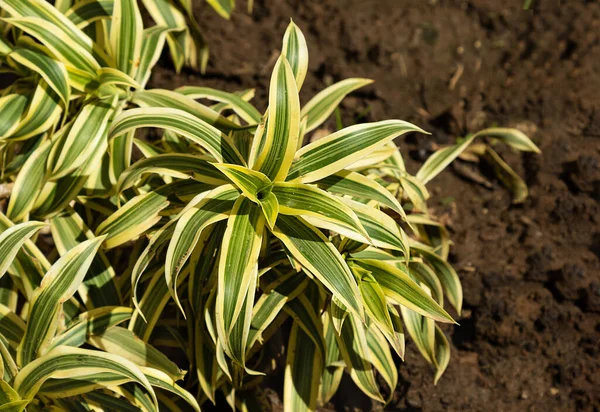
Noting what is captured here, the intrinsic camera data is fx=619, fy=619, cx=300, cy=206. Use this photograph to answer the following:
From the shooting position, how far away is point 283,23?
3.15 metres

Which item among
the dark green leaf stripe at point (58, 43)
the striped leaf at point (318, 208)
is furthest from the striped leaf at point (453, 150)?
the dark green leaf stripe at point (58, 43)

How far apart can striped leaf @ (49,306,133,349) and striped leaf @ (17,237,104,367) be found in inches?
2.6

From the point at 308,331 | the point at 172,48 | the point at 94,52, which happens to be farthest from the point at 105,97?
the point at 308,331

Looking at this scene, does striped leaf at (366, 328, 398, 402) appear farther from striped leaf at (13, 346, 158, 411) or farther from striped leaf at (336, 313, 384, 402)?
striped leaf at (13, 346, 158, 411)

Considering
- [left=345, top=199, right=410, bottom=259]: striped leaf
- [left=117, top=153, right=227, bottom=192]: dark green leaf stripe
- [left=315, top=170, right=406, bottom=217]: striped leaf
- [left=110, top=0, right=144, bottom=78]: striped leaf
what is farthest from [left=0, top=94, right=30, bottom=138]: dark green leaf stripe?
[left=345, top=199, right=410, bottom=259]: striped leaf

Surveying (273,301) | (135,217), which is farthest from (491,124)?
(135,217)

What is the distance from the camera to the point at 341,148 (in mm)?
1658

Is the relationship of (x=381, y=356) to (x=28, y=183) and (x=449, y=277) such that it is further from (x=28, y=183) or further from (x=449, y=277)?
(x=28, y=183)

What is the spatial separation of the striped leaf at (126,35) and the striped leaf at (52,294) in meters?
0.66

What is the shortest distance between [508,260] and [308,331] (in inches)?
41.6

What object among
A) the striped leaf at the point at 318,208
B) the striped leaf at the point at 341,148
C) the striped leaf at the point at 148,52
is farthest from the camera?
the striped leaf at the point at 148,52

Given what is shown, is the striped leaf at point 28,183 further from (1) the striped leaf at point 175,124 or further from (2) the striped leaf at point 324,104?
(2) the striped leaf at point 324,104

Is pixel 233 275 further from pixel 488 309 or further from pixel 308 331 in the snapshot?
pixel 488 309

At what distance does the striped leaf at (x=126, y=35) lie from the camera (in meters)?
2.01
